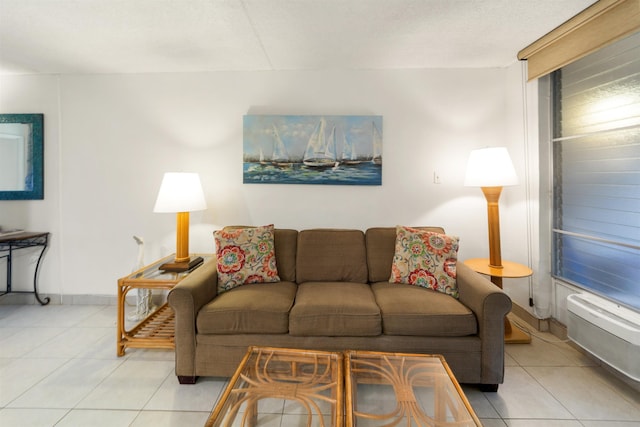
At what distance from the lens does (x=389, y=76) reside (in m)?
2.63

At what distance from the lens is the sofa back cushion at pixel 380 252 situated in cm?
220

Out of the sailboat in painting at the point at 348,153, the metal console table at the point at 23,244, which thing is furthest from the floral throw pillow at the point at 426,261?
the metal console table at the point at 23,244

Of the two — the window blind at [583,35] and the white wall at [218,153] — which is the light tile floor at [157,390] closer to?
the white wall at [218,153]

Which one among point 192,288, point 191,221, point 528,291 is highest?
point 191,221

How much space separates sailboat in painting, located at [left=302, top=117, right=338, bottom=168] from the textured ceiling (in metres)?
0.59

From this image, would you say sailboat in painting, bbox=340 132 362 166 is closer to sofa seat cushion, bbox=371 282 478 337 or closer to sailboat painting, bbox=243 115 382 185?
sailboat painting, bbox=243 115 382 185

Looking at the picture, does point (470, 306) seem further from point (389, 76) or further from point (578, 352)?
point (389, 76)

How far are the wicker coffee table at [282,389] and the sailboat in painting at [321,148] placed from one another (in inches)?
68.1

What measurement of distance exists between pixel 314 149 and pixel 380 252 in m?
1.12

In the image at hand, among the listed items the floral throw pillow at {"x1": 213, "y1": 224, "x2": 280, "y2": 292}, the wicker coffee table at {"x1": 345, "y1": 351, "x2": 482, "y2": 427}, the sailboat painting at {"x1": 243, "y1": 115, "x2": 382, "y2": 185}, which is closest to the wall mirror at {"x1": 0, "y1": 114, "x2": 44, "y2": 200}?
the sailboat painting at {"x1": 243, "y1": 115, "x2": 382, "y2": 185}

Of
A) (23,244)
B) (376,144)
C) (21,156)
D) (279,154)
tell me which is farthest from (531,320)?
(21,156)

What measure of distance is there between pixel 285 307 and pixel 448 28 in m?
2.21

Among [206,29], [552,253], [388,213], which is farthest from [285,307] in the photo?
[552,253]

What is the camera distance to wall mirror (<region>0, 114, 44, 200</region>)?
2.70m
